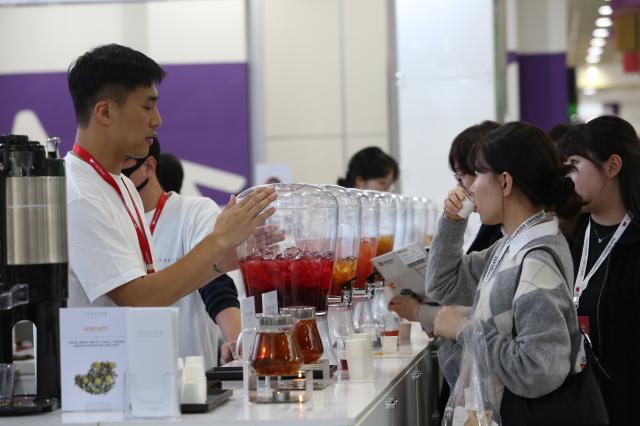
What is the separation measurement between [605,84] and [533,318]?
21.8 m

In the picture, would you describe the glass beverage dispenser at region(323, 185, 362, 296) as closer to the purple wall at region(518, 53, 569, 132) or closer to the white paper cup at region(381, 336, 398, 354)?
the white paper cup at region(381, 336, 398, 354)

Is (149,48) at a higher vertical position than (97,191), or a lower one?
higher

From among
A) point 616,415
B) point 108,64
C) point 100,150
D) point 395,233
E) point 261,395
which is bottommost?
point 616,415

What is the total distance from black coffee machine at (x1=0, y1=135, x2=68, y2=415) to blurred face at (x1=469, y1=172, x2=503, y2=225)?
43.6 inches

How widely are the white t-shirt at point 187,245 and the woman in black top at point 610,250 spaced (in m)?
1.38

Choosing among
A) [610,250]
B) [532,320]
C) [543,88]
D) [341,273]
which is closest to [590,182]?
[610,250]

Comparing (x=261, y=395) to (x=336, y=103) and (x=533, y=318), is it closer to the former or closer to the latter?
(x=533, y=318)

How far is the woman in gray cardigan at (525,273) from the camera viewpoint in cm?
244

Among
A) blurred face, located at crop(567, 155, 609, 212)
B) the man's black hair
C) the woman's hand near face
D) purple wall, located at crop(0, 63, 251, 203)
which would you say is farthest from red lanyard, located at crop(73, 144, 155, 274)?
purple wall, located at crop(0, 63, 251, 203)

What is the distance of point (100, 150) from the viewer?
112 inches

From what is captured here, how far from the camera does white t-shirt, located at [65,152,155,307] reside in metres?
2.60

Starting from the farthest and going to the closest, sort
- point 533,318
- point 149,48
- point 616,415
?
point 149,48
point 616,415
point 533,318

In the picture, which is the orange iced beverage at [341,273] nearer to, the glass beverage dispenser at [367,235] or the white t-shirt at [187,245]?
the glass beverage dispenser at [367,235]

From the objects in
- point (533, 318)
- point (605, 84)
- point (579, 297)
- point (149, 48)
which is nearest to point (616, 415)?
point (579, 297)
